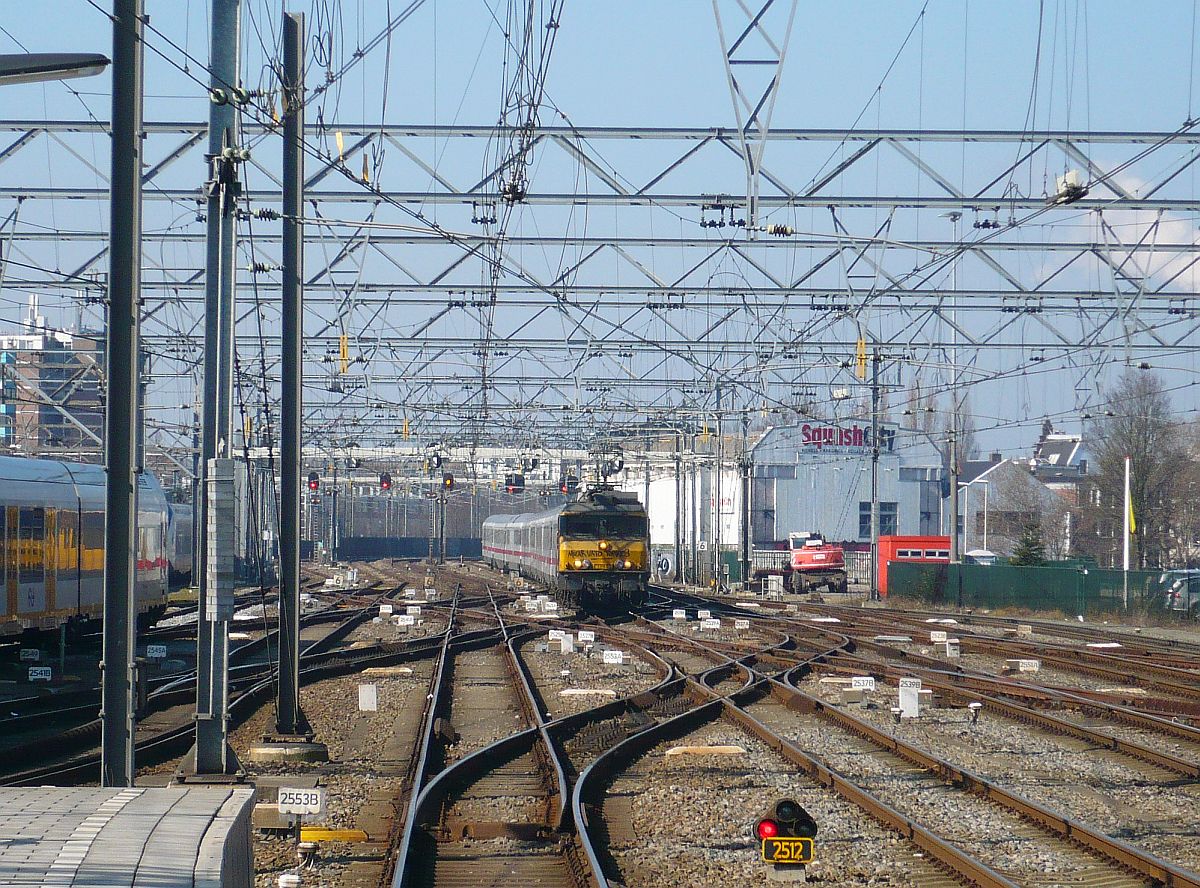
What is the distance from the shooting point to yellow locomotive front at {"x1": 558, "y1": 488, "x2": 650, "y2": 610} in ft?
116

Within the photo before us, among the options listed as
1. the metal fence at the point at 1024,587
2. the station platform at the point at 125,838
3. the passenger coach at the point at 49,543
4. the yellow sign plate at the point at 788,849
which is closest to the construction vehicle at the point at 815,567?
the metal fence at the point at 1024,587

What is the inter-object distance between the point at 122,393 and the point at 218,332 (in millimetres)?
1821

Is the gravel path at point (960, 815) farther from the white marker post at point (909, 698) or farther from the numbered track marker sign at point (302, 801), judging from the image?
the numbered track marker sign at point (302, 801)

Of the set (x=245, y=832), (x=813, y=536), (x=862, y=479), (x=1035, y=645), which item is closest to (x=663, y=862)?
(x=245, y=832)

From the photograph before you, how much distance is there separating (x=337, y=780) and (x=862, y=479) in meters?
63.9

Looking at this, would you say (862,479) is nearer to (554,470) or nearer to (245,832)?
(554,470)

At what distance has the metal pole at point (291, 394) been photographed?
13477 mm

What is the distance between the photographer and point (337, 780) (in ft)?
39.6

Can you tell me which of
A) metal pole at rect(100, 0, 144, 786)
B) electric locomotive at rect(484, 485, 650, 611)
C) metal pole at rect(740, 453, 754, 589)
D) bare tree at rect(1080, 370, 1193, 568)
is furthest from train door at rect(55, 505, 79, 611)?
bare tree at rect(1080, 370, 1193, 568)

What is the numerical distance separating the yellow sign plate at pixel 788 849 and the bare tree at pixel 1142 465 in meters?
43.6

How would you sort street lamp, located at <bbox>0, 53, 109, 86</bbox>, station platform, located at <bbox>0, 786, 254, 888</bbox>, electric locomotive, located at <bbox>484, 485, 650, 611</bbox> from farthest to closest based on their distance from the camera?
electric locomotive, located at <bbox>484, 485, 650, 611</bbox>, street lamp, located at <bbox>0, 53, 109, 86</bbox>, station platform, located at <bbox>0, 786, 254, 888</bbox>

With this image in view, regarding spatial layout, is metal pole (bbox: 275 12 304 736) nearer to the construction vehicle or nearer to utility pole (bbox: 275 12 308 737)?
utility pole (bbox: 275 12 308 737)

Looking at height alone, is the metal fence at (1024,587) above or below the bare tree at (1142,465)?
below

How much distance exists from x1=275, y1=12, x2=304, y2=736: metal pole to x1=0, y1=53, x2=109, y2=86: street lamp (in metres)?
6.18
